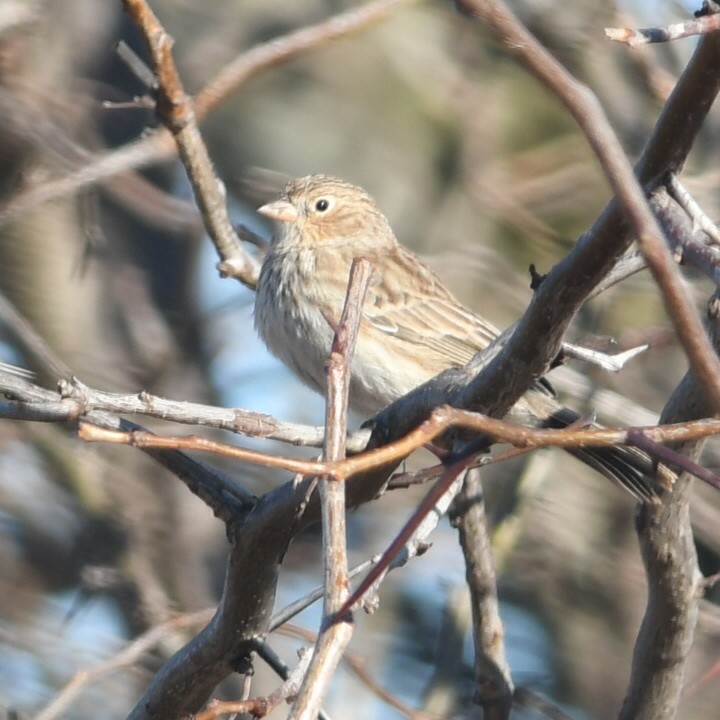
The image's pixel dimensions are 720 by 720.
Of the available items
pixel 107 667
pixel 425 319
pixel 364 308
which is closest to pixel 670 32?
pixel 107 667

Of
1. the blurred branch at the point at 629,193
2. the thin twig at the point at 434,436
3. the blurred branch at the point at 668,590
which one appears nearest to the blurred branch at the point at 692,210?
the thin twig at the point at 434,436

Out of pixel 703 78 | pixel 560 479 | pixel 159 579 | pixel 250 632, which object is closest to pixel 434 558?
pixel 560 479

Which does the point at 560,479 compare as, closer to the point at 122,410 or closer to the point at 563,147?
the point at 563,147

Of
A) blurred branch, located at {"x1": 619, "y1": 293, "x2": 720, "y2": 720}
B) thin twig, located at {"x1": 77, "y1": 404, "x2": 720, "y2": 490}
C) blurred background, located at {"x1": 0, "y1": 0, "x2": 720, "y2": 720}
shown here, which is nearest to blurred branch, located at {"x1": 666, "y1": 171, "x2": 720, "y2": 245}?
thin twig, located at {"x1": 77, "y1": 404, "x2": 720, "y2": 490}

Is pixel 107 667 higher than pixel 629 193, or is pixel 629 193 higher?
pixel 107 667

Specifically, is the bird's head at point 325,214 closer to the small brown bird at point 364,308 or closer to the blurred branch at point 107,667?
the small brown bird at point 364,308

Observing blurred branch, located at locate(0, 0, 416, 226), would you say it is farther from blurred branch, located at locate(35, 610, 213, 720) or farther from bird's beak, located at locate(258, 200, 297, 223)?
bird's beak, located at locate(258, 200, 297, 223)

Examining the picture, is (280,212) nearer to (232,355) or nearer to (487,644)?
(232,355)
